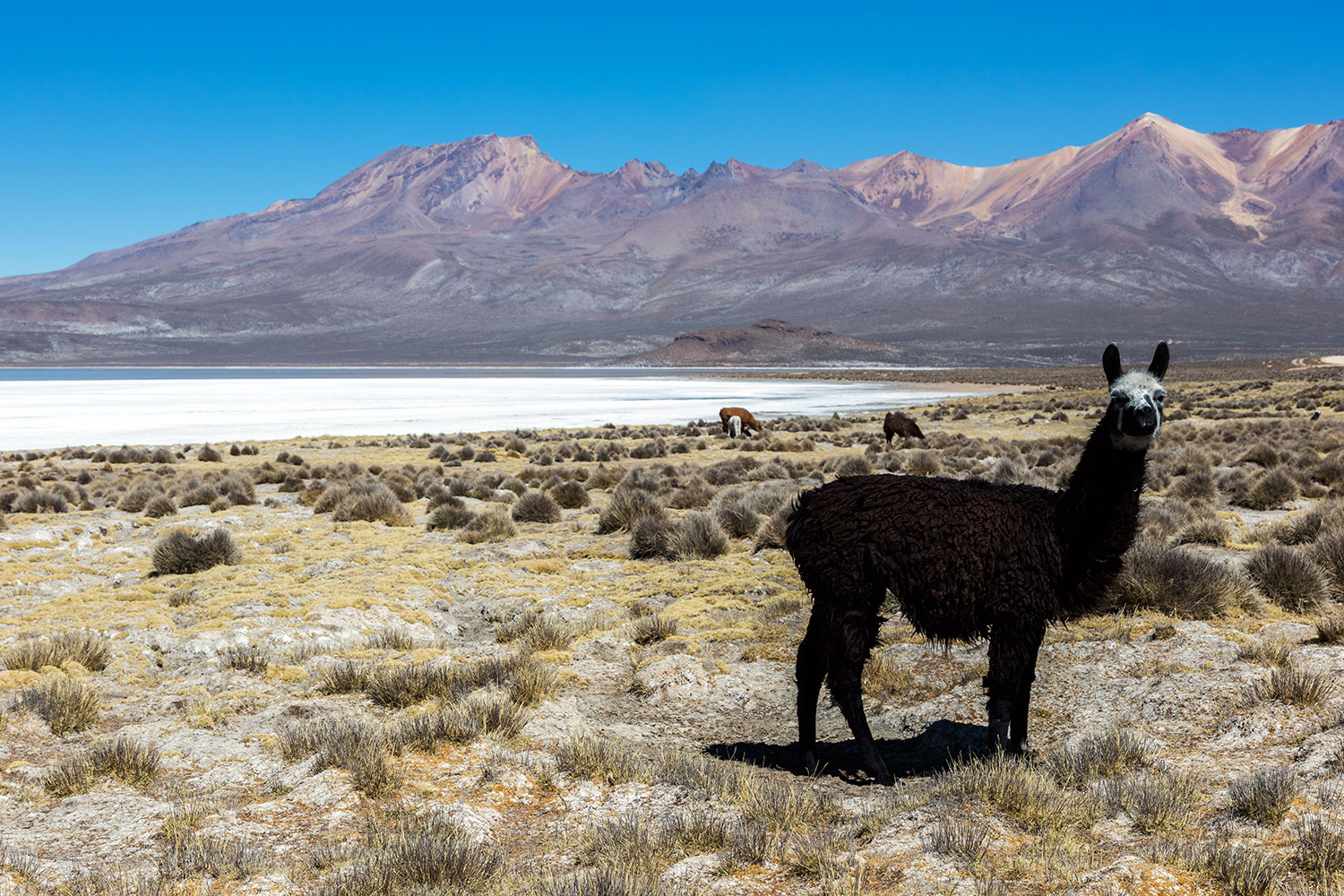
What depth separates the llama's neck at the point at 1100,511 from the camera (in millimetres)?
4965

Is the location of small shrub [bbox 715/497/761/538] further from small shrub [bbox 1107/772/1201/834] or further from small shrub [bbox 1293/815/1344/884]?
small shrub [bbox 1293/815/1344/884]

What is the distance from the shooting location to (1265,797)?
416cm

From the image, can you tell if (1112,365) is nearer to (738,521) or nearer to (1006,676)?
(1006,676)

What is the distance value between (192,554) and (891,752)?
9.71m

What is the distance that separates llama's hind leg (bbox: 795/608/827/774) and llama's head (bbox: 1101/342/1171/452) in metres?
2.00

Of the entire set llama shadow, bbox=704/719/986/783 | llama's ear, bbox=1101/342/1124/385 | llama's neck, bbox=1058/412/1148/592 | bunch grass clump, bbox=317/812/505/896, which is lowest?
llama shadow, bbox=704/719/986/783

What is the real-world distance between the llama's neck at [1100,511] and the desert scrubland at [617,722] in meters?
1.04

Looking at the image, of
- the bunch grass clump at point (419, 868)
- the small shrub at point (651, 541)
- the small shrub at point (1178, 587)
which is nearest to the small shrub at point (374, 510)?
the small shrub at point (651, 541)

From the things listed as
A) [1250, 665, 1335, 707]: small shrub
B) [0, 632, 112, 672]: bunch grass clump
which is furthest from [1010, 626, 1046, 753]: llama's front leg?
[0, 632, 112, 672]: bunch grass clump

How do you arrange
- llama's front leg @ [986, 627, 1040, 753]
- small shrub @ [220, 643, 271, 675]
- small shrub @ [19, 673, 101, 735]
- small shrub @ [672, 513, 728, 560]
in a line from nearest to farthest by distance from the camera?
llama's front leg @ [986, 627, 1040, 753] → small shrub @ [19, 673, 101, 735] → small shrub @ [220, 643, 271, 675] → small shrub @ [672, 513, 728, 560]

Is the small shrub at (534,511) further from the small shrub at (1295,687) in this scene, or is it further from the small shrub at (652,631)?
the small shrub at (1295,687)

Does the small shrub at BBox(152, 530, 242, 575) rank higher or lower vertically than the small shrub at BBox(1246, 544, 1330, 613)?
lower

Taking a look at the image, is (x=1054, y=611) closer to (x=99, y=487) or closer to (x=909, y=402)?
(x=99, y=487)

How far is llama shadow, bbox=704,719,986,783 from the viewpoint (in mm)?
5820
